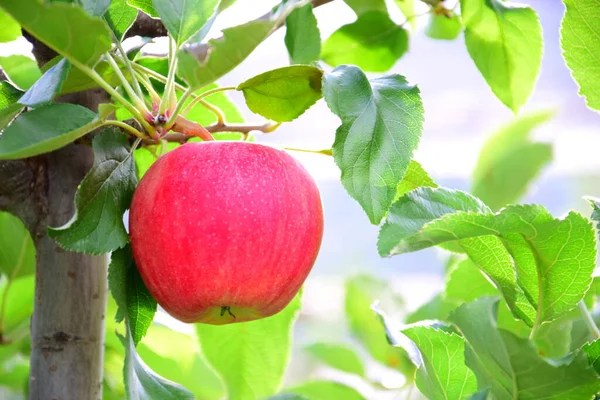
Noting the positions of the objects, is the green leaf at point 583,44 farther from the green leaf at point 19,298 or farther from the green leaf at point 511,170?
the green leaf at point 19,298

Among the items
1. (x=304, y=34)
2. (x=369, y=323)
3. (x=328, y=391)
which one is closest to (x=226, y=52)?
(x=304, y=34)

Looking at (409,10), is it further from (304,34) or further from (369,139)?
(369,139)

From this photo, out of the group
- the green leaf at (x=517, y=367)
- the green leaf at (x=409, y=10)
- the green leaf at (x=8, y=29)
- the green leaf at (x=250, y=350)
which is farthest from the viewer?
the green leaf at (x=409, y=10)

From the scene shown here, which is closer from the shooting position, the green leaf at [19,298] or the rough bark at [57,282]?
the rough bark at [57,282]

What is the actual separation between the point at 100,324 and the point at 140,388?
0.16 metres

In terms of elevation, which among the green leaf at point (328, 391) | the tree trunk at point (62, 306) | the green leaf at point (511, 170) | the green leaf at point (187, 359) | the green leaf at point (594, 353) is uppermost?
the green leaf at point (594, 353)

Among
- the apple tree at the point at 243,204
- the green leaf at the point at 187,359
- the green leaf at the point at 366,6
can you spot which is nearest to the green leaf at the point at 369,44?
the green leaf at the point at 366,6

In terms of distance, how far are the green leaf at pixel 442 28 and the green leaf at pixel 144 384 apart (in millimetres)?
535

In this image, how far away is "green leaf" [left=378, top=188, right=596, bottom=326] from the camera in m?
0.37

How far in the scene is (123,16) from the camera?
1.56ft

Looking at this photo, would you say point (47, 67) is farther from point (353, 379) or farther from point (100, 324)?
point (353, 379)

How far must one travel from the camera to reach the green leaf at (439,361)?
1.37 feet

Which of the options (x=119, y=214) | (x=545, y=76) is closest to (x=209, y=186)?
(x=119, y=214)

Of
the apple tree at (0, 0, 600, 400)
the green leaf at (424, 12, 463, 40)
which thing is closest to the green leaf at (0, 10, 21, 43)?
the apple tree at (0, 0, 600, 400)
